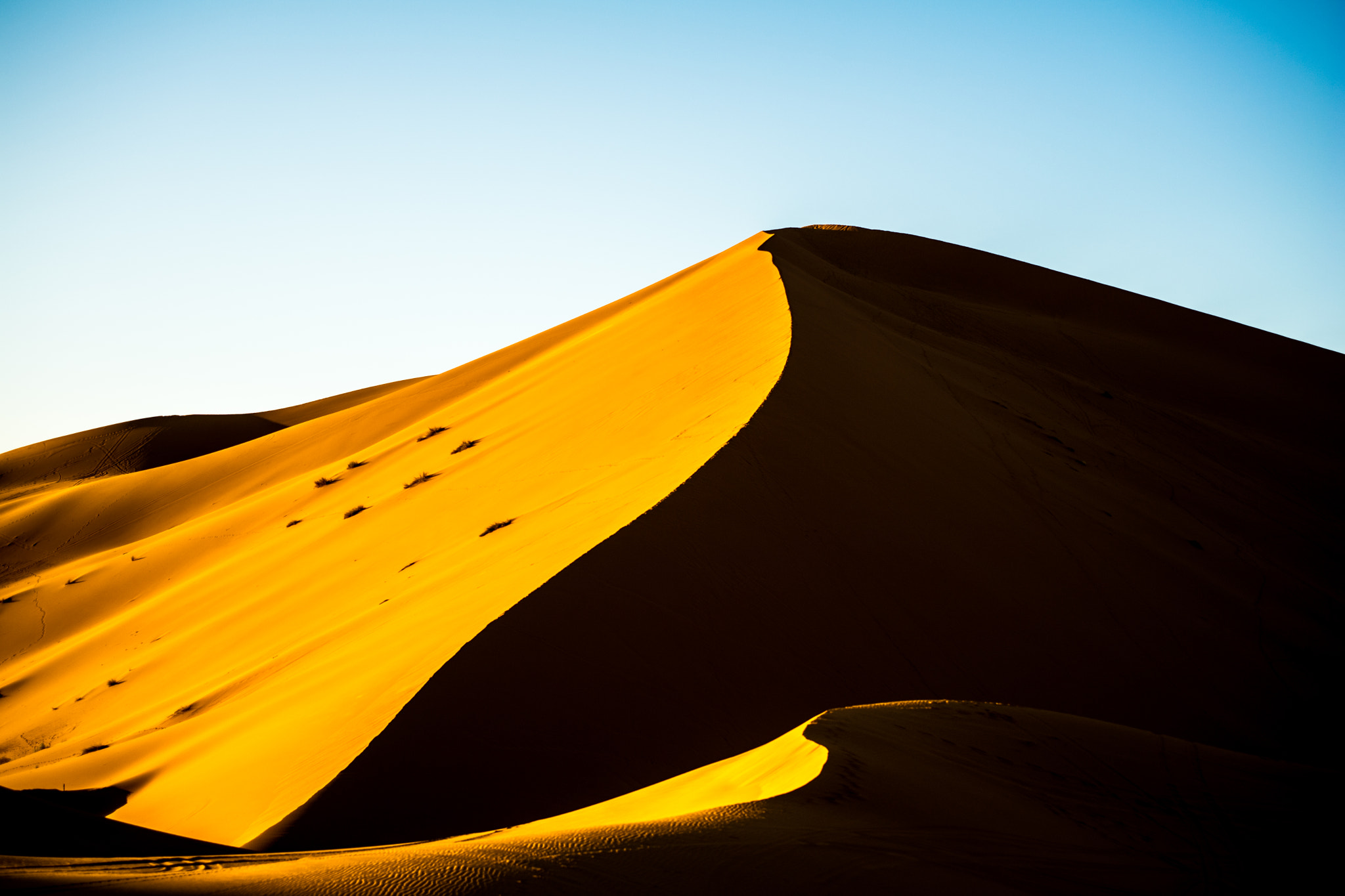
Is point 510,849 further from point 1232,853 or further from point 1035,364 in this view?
point 1035,364

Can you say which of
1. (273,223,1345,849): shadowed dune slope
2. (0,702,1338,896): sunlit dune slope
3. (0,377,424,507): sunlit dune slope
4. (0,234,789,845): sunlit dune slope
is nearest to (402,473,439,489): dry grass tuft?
(0,234,789,845): sunlit dune slope

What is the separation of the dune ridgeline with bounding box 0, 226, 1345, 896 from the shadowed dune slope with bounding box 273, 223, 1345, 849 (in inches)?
1.0

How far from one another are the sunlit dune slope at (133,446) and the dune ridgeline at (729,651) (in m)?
19.5

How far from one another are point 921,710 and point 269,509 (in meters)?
11.8

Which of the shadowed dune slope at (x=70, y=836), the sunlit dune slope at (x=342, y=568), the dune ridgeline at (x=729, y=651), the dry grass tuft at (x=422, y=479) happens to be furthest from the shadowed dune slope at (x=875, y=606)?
the dry grass tuft at (x=422, y=479)

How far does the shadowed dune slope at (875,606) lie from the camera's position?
5020mm

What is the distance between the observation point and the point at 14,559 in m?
18.4

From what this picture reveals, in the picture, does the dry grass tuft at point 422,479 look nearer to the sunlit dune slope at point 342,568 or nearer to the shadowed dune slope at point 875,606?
the sunlit dune slope at point 342,568

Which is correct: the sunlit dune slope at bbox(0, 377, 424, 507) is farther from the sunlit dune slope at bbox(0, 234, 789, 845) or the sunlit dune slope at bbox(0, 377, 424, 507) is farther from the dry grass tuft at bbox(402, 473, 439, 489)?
the dry grass tuft at bbox(402, 473, 439, 489)

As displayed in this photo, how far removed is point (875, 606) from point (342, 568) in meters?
5.35

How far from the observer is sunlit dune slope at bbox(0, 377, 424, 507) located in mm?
31391

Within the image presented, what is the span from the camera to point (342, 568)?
29.9 feet

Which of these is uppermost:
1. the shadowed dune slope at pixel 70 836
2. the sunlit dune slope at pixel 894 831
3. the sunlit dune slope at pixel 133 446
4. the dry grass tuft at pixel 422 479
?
the sunlit dune slope at pixel 133 446

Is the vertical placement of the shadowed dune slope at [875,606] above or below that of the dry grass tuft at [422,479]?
below
